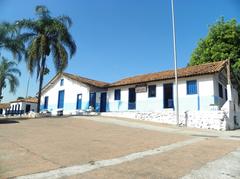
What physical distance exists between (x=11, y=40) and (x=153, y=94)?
13234 millimetres

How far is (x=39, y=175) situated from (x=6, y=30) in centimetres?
1772

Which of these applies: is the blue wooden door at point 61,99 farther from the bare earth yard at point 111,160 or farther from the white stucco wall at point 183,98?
the bare earth yard at point 111,160

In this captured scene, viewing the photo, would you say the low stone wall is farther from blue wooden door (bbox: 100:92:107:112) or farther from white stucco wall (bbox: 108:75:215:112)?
blue wooden door (bbox: 100:92:107:112)

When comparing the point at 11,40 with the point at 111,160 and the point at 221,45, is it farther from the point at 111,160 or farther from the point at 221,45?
the point at 221,45

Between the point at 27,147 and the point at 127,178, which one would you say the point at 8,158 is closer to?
the point at 27,147

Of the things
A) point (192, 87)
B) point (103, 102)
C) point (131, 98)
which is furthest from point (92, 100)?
point (192, 87)

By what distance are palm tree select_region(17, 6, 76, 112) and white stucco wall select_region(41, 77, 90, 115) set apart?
4.82 meters

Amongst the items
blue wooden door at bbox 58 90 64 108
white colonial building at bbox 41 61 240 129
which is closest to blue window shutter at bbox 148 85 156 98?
white colonial building at bbox 41 61 240 129

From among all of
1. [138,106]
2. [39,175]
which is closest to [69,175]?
[39,175]

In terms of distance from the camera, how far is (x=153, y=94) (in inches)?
816

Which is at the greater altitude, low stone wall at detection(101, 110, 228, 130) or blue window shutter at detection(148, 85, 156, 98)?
blue window shutter at detection(148, 85, 156, 98)

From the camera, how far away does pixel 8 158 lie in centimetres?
582

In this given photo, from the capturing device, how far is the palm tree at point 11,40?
18884 millimetres

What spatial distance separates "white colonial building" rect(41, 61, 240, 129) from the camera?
17359mm
